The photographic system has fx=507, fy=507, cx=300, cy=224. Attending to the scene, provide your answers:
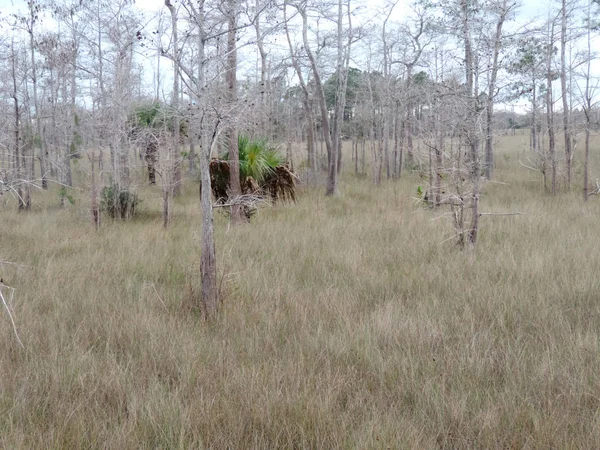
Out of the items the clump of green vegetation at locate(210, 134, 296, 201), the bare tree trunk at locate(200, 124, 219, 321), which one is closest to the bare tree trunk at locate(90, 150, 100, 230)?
the clump of green vegetation at locate(210, 134, 296, 201)

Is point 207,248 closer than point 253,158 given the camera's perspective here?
Yes

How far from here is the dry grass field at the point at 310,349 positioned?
8.63 feet

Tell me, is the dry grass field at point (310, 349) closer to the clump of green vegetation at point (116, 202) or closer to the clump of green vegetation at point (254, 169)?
the clump of green vegetation at point (116, 202)

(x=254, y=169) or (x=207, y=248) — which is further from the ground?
(x=254, y=169)

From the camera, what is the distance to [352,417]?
108 inches

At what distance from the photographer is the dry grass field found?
2.63 m

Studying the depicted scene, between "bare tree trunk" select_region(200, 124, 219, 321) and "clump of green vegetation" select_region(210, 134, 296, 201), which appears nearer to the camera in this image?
"bare tree trunk" select_region(200, 124, 219, 321)

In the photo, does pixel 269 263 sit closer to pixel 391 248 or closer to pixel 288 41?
pixel 391 248

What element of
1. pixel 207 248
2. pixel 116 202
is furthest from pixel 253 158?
pixel 207 248

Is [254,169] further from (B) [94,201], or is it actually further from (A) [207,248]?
(A) [207,248]

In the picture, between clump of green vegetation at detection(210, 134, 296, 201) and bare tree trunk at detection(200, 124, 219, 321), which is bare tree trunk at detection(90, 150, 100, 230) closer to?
clump of green vegetation at detection(210, 134, 296, 201)

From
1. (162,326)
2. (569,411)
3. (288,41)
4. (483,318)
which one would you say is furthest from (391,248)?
(288,41)

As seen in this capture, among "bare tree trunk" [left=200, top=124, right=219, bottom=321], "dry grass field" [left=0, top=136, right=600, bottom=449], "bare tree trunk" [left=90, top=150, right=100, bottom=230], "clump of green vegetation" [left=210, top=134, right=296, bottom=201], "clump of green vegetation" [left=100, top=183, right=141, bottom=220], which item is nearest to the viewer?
"dry grass field" [left=0, top=136, right=600, bottom=449]

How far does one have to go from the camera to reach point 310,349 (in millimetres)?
3621
